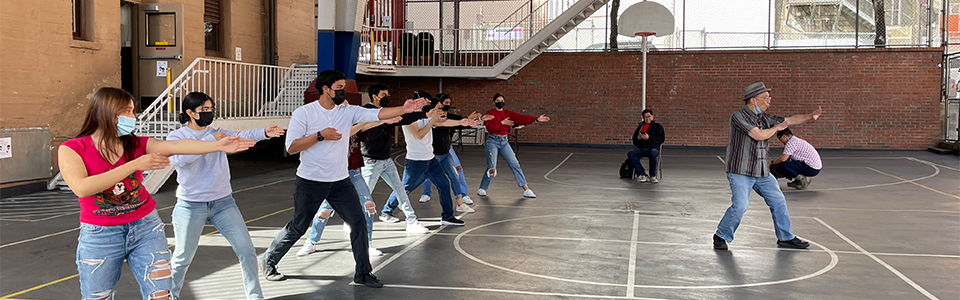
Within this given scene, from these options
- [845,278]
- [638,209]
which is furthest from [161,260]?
[638,209]

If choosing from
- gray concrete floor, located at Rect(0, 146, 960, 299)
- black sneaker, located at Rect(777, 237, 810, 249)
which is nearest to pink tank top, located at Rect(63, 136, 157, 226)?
gray concrete floor, located at Rect(0, 146, 960, 299)

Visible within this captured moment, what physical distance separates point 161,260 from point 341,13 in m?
10.5

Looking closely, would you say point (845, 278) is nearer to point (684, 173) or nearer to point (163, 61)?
point (684, 173)

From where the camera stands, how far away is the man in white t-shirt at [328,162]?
19.4 feet

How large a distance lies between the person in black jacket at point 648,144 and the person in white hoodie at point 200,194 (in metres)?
10.9

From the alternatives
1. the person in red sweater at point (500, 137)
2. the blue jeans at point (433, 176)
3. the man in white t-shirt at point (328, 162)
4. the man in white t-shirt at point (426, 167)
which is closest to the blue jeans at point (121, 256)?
the man in white t-shirt at point (328, 162)

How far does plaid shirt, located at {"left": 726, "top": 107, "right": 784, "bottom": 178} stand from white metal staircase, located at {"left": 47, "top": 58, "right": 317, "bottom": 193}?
9169mm

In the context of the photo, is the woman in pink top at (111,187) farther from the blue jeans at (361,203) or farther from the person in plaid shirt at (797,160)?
the person in plaid shirt at (797,160)

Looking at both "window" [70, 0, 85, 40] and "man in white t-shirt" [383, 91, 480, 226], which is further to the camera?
"window" [70, 0, 85, 40]

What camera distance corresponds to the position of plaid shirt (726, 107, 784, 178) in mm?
7555

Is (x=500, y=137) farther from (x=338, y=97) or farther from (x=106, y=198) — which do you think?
(x=106, y=198)

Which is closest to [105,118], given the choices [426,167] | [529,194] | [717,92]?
[426,167]

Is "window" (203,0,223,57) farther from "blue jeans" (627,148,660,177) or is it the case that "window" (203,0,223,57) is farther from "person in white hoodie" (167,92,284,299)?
"person in white hoodie" (167,92,284,299)

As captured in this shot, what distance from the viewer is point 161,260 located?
4.09m
